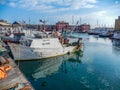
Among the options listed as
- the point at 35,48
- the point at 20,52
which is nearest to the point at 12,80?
the point at 20,52

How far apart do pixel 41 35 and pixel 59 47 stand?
5.34 meters

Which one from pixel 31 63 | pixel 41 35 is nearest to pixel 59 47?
pixel 41 35

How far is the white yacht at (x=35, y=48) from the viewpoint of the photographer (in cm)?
3259

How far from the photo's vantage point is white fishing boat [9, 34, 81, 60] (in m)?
32.6

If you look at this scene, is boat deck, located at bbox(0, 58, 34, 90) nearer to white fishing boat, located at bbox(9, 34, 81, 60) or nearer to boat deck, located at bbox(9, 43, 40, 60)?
boat deck, located at bbox(9, 43, 40, 60)

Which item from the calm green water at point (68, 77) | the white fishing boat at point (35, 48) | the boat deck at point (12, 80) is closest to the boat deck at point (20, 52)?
the white fishing boat at point (35, 48)

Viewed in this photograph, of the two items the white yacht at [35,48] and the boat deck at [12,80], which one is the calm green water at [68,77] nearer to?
the white yacht at [35,48]

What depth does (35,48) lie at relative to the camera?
111 ft

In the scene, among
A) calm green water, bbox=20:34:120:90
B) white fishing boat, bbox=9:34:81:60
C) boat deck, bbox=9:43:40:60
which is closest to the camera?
calm green water, bbox=20:34:120:90

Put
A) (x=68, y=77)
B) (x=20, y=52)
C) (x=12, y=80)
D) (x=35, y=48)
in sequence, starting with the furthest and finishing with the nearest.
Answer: (x=35, y=48)
(x=20, y=52)
(x=68, y=77)
(x=12, y=80)

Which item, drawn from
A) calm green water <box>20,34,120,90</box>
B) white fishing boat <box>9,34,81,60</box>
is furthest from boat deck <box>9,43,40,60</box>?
calm green water <box>20,34,120,90</box>

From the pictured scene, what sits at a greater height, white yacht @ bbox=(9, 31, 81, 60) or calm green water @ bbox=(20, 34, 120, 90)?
white yacht @ bbox=(9, 31, 81, 60)

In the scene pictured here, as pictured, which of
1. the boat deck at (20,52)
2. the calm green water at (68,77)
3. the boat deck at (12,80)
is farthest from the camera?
the boat deck at (20,52)

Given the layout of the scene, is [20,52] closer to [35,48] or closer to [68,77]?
[35,48]
